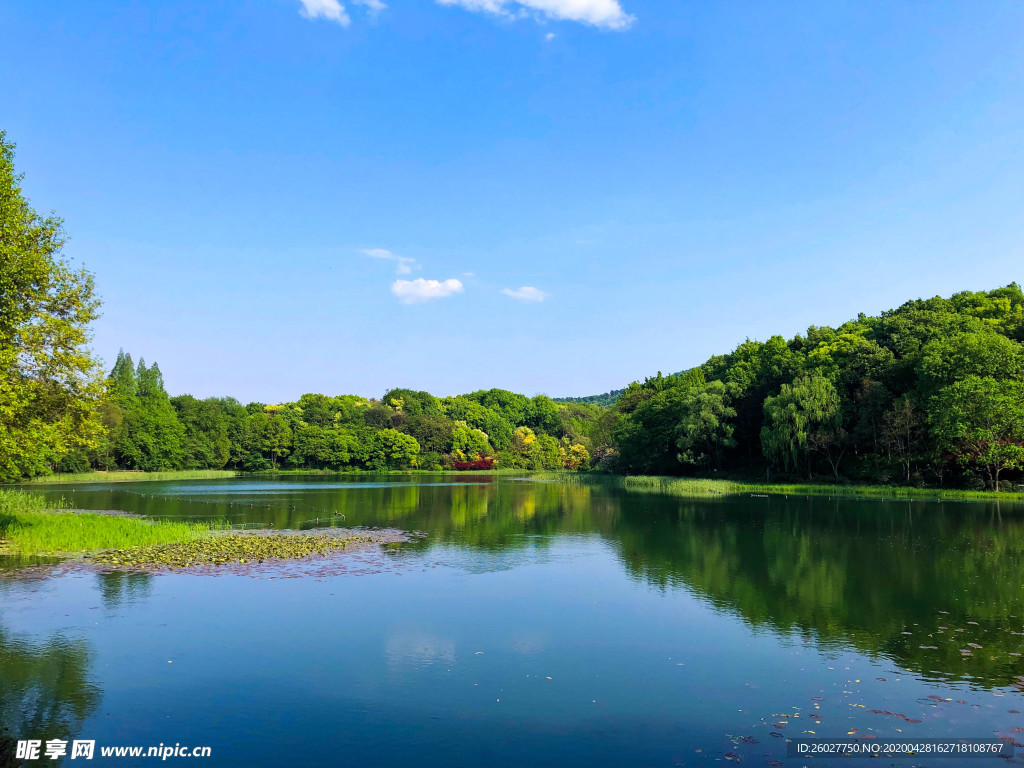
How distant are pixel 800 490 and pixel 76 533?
5288cm

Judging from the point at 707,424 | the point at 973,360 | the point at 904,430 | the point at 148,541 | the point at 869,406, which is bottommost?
the point at 148,541

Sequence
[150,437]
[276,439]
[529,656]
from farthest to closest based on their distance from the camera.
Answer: [276,439], [150,437], [529,656]

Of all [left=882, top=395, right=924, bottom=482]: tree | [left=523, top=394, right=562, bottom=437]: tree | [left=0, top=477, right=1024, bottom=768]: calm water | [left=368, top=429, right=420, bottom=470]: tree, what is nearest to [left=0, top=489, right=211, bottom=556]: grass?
[left=0, top=477, right=1024, bottom=768]: calm water

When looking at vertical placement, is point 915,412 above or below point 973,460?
above

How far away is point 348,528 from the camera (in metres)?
30.4

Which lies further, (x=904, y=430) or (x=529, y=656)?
(x=904, y=430)

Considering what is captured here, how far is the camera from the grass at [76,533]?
2280 cm

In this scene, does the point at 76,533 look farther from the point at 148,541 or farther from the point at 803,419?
the point at 803,419

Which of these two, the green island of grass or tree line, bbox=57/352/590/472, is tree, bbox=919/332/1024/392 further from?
tree line, bbox=57/352/590/472

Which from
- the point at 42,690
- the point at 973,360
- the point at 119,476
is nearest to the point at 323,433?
the point at 119,476

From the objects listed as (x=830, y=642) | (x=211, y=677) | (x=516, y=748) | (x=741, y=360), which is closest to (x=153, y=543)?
(x=211, y=677)

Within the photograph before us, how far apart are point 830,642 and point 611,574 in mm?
8342

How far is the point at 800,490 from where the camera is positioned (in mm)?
55281

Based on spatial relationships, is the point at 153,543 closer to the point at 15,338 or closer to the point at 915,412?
the point at 15,338
